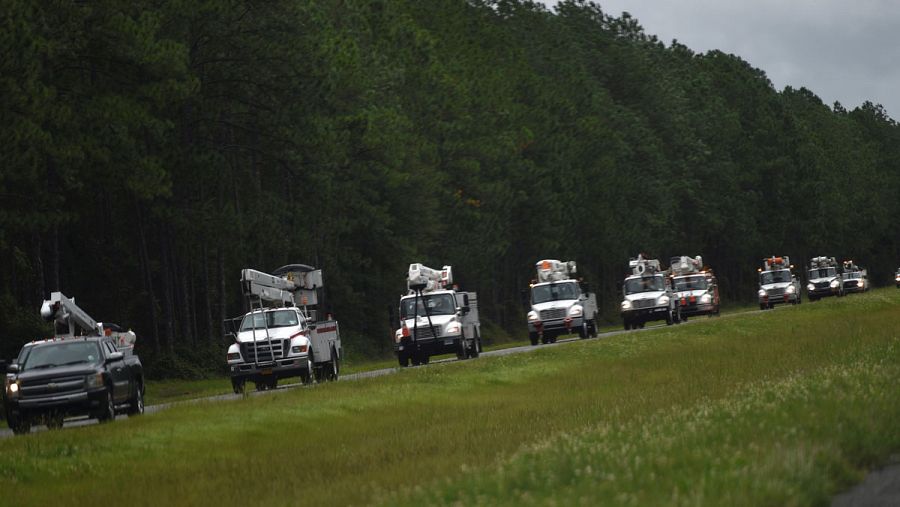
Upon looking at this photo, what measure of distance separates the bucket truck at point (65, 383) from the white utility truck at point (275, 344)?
28.3 ft

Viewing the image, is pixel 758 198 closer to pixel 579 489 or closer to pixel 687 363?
pixel 687 363

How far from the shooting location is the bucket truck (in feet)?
93.6

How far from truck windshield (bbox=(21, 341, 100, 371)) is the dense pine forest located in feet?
36.2

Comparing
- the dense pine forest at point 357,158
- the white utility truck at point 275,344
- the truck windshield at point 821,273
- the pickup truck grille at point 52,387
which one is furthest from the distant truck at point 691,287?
the pickup truck grille at point 52,387

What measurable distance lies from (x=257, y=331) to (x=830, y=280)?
5931 centimetres

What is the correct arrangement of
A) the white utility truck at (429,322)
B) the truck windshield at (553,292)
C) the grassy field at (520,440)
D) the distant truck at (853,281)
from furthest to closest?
the distant truck at (853,281), the truck windshield at (553,292), the white utility truck at (429,322), the grassy field at (520,440)

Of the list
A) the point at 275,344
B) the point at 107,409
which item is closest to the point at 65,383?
the point at 107,409

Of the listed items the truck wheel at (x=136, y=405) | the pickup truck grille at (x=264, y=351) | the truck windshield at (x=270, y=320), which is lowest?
the truck wheel at (x=136, y=405)

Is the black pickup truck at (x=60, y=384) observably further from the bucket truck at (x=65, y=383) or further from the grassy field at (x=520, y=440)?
the grassy field at (x=520, y=440)

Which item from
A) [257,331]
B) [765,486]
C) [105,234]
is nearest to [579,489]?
[765,486]

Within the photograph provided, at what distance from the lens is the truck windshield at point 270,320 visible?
40.5 metres

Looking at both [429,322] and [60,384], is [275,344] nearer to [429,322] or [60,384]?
[429,322]

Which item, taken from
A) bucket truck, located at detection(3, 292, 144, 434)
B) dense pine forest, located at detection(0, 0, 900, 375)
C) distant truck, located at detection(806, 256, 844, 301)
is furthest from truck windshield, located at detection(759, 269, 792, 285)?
bucket truck, located at detection(3, 292, 144, 434)

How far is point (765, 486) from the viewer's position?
1142 centimetres
